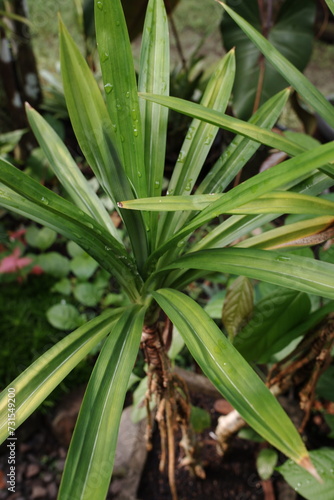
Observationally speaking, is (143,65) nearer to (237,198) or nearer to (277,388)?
(237,198)

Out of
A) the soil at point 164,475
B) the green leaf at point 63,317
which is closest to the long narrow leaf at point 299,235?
the soil at point 164,475

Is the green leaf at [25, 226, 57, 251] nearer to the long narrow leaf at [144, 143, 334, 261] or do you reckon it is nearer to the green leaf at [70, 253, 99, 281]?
the green leaf at [70, 253, 99, 281]

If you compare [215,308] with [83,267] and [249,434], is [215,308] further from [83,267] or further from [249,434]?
[83,267]

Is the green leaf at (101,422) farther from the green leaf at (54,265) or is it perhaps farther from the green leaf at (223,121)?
the green leaf at (54,265)

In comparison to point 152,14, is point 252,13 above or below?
above

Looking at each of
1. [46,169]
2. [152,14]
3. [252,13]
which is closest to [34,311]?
[46,169]

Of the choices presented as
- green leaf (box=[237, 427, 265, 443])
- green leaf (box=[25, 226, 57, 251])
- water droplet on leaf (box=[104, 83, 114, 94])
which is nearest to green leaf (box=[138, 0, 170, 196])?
water droplet on leaf (box=[104, 83, 114, 94])

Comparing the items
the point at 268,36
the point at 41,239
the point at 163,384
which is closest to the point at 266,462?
the point at 163,384
